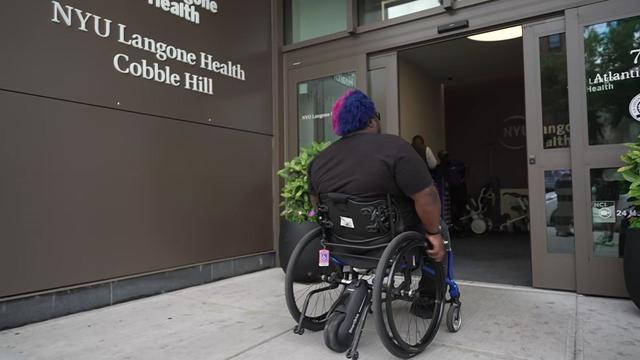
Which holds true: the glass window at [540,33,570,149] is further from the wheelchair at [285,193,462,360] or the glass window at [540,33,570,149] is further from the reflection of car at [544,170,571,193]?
the wheelchair at [285,193,462,360]

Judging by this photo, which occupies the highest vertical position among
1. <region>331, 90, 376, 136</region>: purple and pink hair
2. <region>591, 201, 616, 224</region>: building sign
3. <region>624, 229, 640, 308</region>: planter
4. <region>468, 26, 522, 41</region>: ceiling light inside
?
<region>468, 26, 522, 41</region>: ceiling light inside

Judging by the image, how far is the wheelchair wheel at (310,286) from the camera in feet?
7.06

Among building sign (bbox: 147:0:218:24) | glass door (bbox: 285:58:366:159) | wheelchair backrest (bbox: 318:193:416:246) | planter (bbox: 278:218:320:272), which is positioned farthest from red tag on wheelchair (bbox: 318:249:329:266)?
building sign (bbox: 147:0:218:24)

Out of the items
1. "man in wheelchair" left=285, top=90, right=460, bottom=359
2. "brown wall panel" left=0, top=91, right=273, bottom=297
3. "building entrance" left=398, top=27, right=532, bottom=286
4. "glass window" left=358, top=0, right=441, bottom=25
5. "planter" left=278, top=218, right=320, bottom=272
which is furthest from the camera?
"building entrance" left=398, top=27, right=532, bottom=286

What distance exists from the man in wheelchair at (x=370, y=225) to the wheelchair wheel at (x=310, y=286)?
10 millimetres

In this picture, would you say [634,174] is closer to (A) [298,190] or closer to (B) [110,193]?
(A) [298,190]

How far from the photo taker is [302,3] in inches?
184

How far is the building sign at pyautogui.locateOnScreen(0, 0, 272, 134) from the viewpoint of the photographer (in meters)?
2.71

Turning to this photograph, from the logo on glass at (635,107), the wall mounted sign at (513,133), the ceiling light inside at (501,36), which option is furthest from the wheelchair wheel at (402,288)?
the wall mounted sign at (513,133)

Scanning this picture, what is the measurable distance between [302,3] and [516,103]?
5932mm

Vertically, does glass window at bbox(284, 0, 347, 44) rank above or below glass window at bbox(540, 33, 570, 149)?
above

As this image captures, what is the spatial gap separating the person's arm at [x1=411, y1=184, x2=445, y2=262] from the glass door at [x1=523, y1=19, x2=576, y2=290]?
5.23ft

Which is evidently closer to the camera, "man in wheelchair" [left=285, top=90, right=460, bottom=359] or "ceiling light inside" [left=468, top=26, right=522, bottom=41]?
"man in wheelchair" [left=285, top=90, right=460, bottom=359]

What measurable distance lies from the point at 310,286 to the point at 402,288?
161 centimetres
